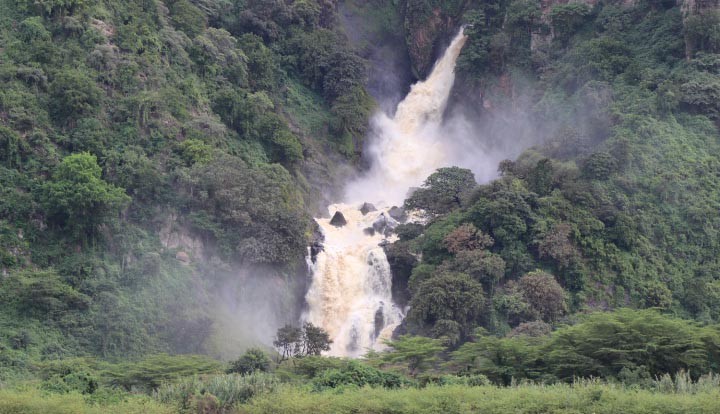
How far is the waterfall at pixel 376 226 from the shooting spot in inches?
2482

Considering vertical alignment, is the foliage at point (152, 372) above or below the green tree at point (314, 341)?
below

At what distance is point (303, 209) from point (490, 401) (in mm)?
32163

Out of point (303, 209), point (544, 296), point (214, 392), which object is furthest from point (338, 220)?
point (214, 392)

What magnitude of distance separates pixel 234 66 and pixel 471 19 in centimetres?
1735

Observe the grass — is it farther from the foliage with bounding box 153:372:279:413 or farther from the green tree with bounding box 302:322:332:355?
the green tree with bounding box 302:322:332:355

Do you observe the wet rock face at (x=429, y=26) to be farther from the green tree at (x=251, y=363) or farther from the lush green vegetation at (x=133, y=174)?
the green tree at (x=251, y=363)

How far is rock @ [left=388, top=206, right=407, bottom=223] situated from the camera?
229ft

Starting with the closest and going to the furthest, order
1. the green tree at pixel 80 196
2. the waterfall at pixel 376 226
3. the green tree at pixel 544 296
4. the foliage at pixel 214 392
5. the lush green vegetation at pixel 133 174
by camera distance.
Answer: the foliage at pixel 214 392, the lush green vegetation at pixel 133 174, the green tree at pixel 80 196, the green tree at pixel 544 296, the waterfall at pixel 376 226

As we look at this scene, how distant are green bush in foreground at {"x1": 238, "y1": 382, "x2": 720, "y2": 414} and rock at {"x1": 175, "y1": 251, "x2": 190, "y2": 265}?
20436mm

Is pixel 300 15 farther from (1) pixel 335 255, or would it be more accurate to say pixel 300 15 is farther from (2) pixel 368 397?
(2) pixel 368 397

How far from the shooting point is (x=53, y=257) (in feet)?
187

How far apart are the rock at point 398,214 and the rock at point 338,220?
280cm

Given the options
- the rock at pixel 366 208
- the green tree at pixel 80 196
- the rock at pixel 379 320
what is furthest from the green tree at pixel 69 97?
the rock at pixel 379 320

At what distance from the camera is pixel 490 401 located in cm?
3781
